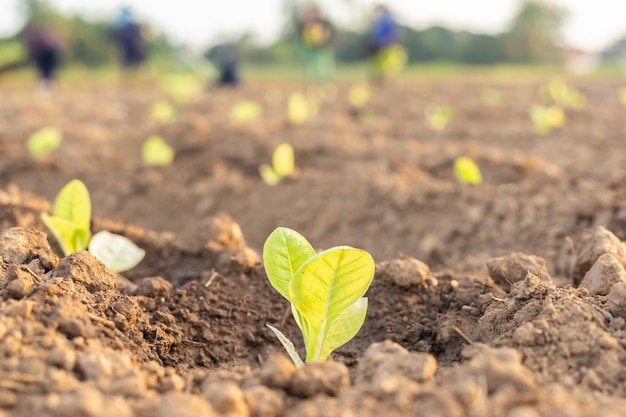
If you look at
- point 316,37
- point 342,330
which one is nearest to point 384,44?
point 316,37

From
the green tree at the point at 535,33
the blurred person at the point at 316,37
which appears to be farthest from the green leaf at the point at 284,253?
the green tree at the point at 535,33

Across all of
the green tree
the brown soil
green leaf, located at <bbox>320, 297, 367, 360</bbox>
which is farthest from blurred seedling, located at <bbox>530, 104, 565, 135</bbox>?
the green tree

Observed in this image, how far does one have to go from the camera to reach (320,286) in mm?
1505

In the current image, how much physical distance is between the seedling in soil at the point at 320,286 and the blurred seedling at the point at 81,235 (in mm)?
689

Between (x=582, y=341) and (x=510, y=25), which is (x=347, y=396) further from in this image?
(x=510, y=25)

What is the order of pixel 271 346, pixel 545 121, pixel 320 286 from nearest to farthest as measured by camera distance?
pixel 320 286, pixel 271 346, pixel 545 121

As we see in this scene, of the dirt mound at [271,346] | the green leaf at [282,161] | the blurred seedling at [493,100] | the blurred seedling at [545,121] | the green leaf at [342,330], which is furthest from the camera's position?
the blurred seedling at [493,100]

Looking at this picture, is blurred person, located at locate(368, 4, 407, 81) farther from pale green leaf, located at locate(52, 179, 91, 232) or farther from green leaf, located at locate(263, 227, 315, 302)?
green leaf, located at locate(263, 227, 315, 302)

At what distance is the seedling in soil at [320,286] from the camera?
1.48m

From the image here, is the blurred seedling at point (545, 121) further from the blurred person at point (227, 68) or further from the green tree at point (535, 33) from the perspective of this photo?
the green tree at point (535, 33)

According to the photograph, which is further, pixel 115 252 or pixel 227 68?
pixel 227 68

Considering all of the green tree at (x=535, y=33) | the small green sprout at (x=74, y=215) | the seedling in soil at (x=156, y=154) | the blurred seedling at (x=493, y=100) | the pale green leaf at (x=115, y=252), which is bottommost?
the green tree at (x=535, y=33)

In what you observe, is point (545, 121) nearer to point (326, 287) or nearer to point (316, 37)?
point (326, 287)

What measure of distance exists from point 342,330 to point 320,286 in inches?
5.7
